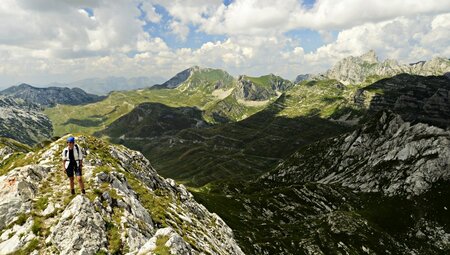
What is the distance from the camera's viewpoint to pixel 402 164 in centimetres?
16575

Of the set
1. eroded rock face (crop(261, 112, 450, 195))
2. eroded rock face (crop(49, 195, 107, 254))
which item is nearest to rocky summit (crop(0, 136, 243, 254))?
eroded rock face (crop(49, 195, 107, 254))

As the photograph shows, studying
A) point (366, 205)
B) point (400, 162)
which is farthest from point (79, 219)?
point (400, 162)

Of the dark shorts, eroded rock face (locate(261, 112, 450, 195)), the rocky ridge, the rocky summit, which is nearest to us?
the rocky summit

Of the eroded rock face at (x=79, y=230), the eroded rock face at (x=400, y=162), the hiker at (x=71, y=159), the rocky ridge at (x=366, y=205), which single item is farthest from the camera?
the eroded rock face at (x=400, y=162)

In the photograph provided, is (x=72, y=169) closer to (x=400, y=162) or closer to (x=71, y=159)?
(x=71, y=159)

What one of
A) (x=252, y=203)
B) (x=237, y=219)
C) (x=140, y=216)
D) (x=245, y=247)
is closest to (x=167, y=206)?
(x=140, y=216)

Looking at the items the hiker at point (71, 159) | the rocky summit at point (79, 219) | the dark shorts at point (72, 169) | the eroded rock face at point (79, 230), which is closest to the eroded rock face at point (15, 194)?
the rocky summit at point (79, 219)

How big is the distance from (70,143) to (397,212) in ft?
462

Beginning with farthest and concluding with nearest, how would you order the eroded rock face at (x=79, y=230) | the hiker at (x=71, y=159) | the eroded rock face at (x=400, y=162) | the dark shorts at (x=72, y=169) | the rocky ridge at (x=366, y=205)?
the eroded rock face at (x=400, y=162) < the rocky ridge at (x=366, y=205) < the dark shorts at (x=72, y=169) < the hiker at (x=71, y=159) < the eroded rock face at (x=79, y=230)

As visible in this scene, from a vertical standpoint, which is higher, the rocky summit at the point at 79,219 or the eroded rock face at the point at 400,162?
the rocky summit at the point at 79,219

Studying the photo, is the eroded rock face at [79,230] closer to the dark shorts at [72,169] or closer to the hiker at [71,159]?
the dark shorts at [72,169]

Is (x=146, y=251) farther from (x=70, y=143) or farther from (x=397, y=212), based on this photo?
(x=397, y=212)


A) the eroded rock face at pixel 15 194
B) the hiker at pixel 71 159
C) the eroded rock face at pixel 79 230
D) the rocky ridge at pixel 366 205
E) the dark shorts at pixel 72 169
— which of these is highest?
the hiker at pixel 71 159

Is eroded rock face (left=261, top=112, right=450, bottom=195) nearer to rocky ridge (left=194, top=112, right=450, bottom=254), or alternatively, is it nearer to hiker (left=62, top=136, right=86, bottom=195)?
rocky ridge (left=194, top=112, right=450, bottom=254)
